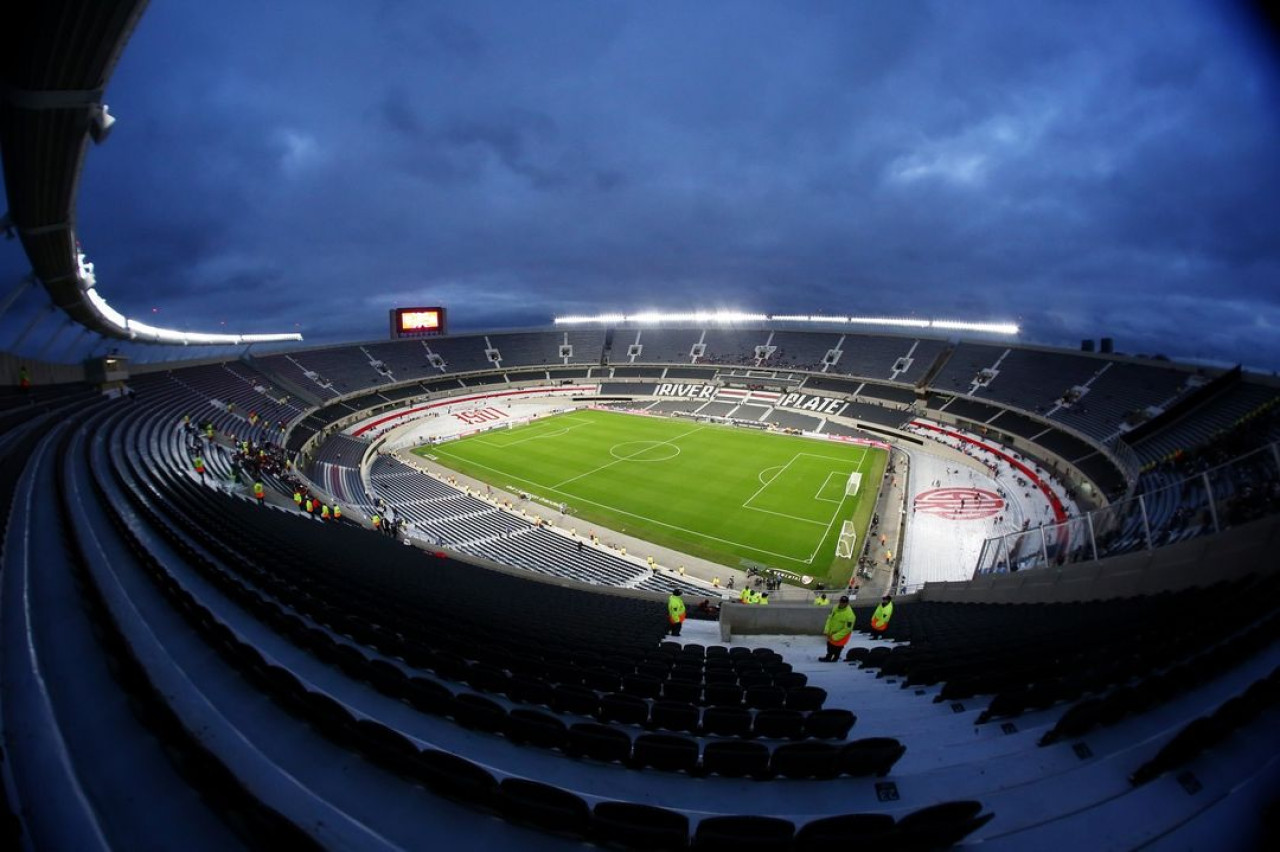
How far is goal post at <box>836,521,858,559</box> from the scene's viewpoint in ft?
95.7

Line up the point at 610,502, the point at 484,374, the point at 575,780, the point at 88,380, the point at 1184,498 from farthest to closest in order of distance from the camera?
the point at 484,374
the point at 610,502
the point at 88,380
the point at 1184,498
the point at 575,780

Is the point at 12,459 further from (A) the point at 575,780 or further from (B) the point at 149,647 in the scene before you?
(A) the point at 575,780

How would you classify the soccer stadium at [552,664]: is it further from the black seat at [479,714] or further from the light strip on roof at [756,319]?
the light strip on roof at [756,319]

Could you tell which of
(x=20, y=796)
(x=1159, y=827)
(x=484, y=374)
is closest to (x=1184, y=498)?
(x=1159, y=827)

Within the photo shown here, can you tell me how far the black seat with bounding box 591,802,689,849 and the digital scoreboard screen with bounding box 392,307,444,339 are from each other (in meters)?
84.7

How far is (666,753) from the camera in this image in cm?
464

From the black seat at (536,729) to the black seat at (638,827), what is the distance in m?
1.30

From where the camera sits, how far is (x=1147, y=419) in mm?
37875

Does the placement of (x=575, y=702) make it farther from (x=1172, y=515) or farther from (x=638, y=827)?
(x=1172, y=515)

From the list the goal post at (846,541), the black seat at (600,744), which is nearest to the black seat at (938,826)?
the black seat at (600,744)

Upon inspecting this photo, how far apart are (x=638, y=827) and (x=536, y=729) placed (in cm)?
185

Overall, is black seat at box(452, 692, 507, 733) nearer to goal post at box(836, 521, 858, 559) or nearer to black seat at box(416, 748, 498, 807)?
black seat at box(416, 748, 498, 807)

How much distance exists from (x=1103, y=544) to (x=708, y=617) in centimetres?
1131

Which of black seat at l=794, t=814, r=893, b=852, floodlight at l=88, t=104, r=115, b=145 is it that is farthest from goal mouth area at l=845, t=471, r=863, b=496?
floodlight at l=88, t=104, r=115, b=145
